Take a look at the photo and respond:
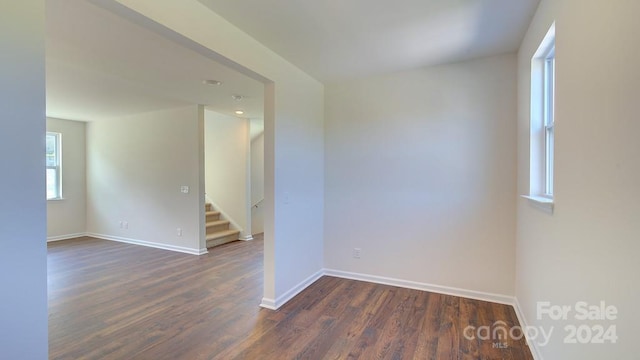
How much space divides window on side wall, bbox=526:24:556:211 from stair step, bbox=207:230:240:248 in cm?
492

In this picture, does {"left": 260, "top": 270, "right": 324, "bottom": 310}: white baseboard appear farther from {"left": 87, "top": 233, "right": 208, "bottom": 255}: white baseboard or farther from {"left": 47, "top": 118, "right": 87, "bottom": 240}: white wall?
{"left": 47, "top": 118, "right": 87, "bottom": 240}: white wall

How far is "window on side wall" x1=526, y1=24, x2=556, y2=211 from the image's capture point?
6.94 feet

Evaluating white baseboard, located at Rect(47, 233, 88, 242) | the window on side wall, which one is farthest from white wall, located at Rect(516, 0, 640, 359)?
white baseboard, located at Rect(47, 233, 88, 242)

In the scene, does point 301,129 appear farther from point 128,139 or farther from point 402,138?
point 128,139

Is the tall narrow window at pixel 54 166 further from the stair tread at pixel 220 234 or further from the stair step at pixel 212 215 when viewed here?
the stair tread at pixel 220 234

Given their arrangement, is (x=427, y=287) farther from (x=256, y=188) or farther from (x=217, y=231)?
(x=256, y=188)

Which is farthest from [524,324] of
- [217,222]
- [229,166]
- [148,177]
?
[148,177]

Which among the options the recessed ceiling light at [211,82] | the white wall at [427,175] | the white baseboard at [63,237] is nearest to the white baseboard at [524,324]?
the white wall at [427,175]

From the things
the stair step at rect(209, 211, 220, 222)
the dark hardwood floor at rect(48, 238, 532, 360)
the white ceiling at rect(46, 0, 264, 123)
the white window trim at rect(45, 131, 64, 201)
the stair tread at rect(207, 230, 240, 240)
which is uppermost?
the white ceiling at rect(46, 0, 264, 123)

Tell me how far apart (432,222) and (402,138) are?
3.27 ft

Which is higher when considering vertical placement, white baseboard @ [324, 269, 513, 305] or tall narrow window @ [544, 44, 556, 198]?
tall narrow window @ [544, 44, 556, 198]

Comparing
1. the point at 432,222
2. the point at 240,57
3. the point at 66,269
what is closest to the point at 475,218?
the point at 432,222

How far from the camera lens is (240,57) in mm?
2400

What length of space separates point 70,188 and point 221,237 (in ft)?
11.8
